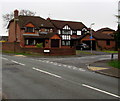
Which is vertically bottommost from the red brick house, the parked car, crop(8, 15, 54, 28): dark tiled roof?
the parked car

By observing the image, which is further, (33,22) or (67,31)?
(67,31)

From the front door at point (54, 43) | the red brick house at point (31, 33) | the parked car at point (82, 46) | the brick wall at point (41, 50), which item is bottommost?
the brick wall at point (41, 50)

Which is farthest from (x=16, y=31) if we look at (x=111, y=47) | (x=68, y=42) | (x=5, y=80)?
(x=5, y=80)

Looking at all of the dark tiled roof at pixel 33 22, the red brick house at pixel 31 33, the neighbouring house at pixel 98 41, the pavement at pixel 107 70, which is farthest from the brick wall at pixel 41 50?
the neighbouring house at pixel 98 41

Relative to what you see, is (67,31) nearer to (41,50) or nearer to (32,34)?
(32,34)

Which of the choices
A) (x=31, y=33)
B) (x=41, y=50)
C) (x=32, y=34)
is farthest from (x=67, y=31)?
(x=41, y=50)

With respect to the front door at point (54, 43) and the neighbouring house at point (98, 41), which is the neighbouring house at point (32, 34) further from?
the neighbouring house at point (98, 41)

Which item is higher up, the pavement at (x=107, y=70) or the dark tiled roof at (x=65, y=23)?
the dark tiled roof at (x=65, y=23)

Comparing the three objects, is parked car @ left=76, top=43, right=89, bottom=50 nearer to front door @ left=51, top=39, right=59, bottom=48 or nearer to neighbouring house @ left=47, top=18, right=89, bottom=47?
neighbouring house @ left=47, top=18, right=89, bottom=47

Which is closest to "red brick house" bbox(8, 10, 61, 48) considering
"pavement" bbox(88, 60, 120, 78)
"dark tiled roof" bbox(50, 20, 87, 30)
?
"dark tiled roof" bbox(50, 20, 87, 30)

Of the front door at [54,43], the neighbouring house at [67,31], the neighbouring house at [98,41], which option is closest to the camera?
the front door at [54,43]

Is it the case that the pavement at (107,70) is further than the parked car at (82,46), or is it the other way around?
the parked car at (82,46)

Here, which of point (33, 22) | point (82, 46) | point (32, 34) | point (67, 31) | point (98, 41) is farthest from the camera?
point (67, 31)

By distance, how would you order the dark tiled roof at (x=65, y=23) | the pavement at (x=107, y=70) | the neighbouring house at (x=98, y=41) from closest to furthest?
1. the pavement at (x=107, y=70)
2. the neighbouring house at (x=98, y=41)
3. the dark tiled roof at (x=65, y=23)
